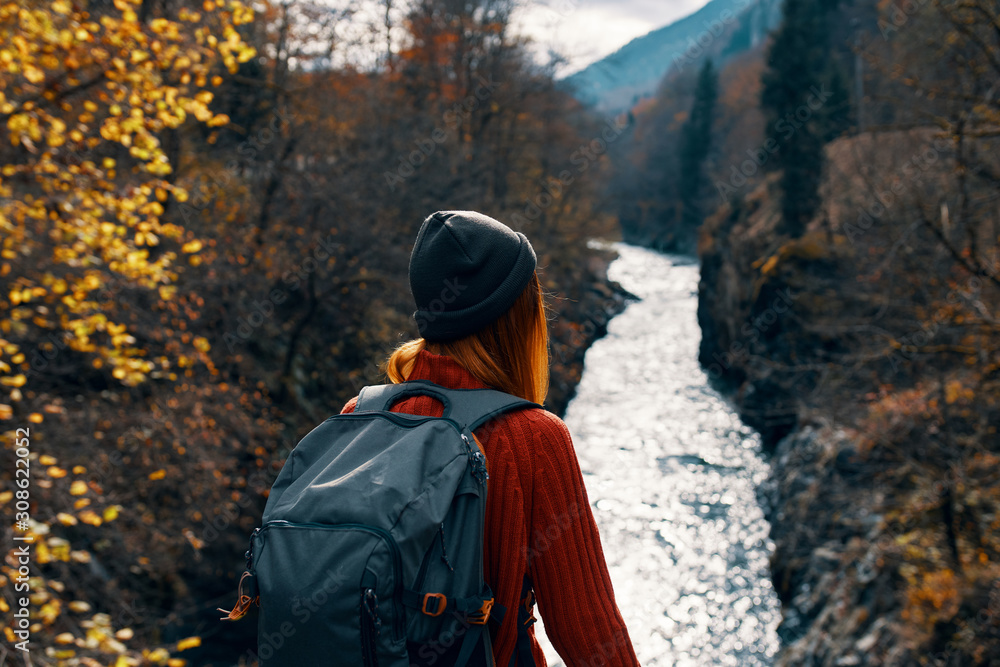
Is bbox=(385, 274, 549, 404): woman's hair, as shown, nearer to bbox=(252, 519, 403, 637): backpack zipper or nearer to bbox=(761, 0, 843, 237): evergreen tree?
bbox=(252, 519, 403, 637): backpack zipper

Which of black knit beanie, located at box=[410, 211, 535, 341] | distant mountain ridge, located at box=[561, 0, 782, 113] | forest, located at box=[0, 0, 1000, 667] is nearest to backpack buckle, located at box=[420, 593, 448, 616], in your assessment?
black knit beanie, located at box=[410, 211, 535, 341]

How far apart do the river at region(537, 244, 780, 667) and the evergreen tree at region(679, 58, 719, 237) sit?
2707 cm

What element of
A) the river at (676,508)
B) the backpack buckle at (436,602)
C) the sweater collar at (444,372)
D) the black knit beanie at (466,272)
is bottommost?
the river at (676,508)

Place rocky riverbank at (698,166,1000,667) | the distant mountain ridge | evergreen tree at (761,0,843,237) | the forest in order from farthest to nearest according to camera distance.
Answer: evergreen tree at (761,0,843,237) < the distant mountain ridge < rocky riverbank at (698,166,1000,667) < the forest

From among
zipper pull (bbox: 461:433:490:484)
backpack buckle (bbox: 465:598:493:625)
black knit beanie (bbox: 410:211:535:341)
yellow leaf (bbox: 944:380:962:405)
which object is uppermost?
black knit beanie (bbox: 410:211:535:341)

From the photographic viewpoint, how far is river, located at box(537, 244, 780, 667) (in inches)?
369

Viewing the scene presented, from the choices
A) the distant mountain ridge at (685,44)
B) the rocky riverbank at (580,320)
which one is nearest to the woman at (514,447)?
the rocky riverbank at (580,320)

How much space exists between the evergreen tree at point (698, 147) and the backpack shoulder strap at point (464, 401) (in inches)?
1889

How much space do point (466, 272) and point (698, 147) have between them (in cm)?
5093

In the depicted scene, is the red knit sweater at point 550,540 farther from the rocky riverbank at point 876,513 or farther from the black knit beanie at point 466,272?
the rocky riverbank at point 876,513

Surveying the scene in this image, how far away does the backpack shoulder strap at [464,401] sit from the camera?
1235mm

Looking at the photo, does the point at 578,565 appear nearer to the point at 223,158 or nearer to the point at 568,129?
the point at 223,158

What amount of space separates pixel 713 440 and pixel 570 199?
1168cm

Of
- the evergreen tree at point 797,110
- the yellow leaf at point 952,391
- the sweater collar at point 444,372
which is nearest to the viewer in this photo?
the sweater collar at point 444,372
